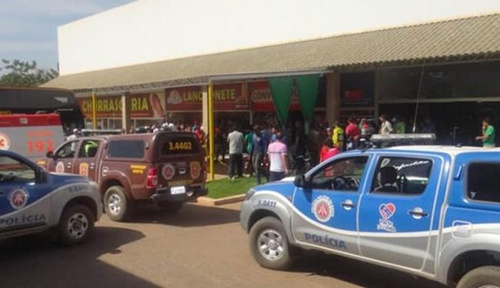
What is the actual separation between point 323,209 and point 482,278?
82.6 inches

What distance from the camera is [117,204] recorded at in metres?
11.1

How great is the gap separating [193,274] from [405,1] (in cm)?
1449

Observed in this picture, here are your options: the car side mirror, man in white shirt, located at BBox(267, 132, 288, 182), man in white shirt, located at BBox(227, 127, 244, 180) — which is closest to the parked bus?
man in white shirt, located at BBox(227, 127, 244, 180)

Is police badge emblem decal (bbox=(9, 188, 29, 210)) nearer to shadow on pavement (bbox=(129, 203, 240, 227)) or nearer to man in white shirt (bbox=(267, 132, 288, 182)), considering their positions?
shadow on pavement (bbox=(129, 203, 240, 227))

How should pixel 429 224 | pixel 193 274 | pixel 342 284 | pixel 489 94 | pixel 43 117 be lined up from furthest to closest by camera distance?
1. pixel 489 94
2. pixel 43 117
3. pixel 193 274
4. pixel 342 284
5. pixel 429 224

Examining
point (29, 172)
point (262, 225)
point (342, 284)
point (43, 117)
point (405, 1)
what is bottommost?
point (342, 284)

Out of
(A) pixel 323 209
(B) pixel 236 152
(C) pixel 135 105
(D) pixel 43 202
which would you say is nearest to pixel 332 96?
(B) pixel 236 152

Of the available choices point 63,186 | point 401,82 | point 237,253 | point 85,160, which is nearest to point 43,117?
point 85,160

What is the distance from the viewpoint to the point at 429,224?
548 cm

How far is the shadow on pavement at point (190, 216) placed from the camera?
10.9 metres

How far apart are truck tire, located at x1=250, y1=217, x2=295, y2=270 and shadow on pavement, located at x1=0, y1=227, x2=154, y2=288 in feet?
4.84

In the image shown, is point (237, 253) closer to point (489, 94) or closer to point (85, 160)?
point (85, 160)

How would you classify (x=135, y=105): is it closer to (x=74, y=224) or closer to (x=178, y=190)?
(x=178, y=190)

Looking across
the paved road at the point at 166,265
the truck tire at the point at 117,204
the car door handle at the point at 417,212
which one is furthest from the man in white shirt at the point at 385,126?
the car door handle at the point at 417,212
